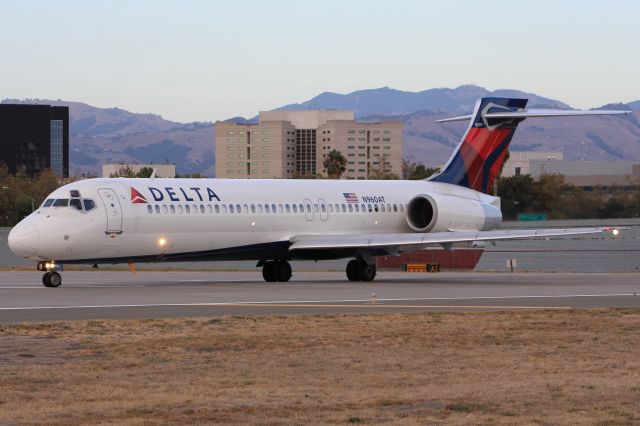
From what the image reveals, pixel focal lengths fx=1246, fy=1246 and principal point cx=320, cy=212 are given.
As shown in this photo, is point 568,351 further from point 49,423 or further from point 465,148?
point 465,148

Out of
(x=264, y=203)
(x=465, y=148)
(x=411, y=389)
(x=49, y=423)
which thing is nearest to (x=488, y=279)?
(x=465, y=148)

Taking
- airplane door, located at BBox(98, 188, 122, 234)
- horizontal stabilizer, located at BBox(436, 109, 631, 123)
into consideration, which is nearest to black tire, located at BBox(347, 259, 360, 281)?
horizontal stabilizer, located at BBox(436, 109, 631, 123)

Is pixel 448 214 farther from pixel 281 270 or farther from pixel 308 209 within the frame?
pixel 281 270

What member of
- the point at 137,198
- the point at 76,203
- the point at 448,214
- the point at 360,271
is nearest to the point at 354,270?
the point at 360,271

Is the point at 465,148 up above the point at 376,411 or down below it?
above

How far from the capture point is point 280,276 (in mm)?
44906

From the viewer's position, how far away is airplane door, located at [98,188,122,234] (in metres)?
39.0

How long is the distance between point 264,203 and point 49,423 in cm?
2954

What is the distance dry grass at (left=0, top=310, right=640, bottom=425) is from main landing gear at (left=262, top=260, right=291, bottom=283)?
705 inches

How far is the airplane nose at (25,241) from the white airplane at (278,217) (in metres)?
0.03

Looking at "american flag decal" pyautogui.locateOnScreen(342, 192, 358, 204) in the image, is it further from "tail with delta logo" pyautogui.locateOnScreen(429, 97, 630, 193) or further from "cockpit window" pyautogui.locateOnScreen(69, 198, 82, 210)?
"cockpit window" pyautogui.locateOnScreen(69, 198, 82, 210)

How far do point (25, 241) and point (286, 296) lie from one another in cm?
834

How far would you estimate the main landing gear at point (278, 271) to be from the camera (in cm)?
4494

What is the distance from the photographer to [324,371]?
18.4 m
